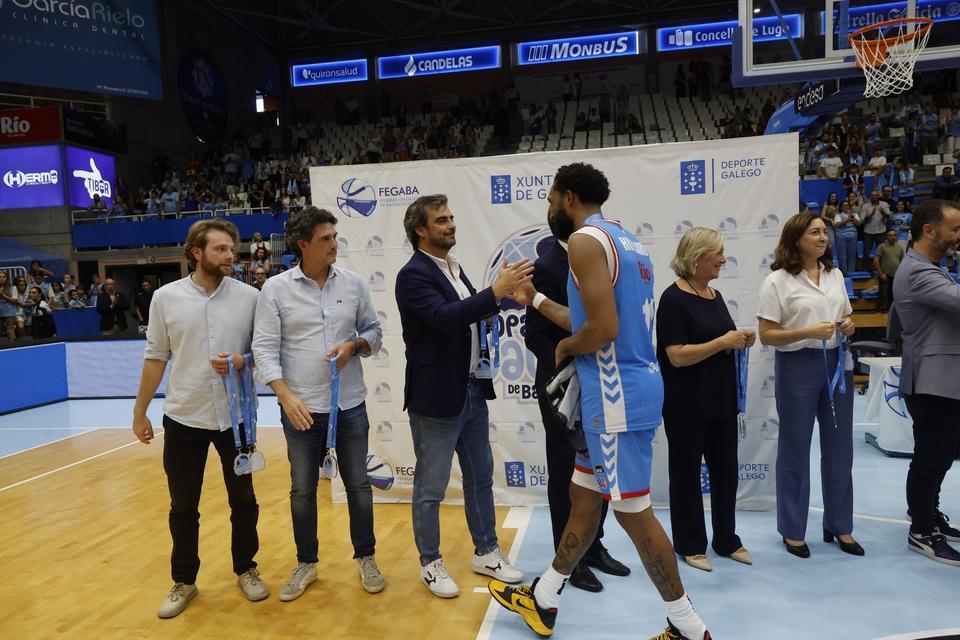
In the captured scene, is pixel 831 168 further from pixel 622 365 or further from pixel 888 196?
pixel 622 365

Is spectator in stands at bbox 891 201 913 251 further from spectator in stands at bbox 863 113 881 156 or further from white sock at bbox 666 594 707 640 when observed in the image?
white sock at bbox 666 594 707 640

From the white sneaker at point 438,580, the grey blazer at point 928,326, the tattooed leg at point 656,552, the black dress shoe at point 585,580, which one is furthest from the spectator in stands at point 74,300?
the grey blazer at point 928,326

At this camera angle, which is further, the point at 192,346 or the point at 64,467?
the point at 64,467

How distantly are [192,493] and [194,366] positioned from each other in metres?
0.61

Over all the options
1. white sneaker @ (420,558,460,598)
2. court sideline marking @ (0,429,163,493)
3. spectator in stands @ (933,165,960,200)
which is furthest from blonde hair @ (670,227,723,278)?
spectator in stands @ (933,165,960,200)

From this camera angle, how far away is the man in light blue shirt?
10.2 feet

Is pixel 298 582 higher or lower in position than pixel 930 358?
lower

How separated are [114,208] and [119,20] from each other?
15.4ft

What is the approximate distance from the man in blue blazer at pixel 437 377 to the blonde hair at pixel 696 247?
0.98 meters

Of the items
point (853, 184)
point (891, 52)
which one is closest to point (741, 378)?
point (891, 52)

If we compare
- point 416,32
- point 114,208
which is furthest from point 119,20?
point 416,32

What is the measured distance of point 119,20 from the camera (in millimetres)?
15133

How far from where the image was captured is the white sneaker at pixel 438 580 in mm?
3199

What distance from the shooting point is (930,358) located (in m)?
3.28
